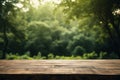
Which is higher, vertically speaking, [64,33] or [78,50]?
[64,33]

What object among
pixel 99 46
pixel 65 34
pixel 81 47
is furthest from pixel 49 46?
pixel 99 46

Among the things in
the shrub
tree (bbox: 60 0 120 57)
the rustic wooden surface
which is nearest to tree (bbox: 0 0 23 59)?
tree (bbox: 60 0 120 57)

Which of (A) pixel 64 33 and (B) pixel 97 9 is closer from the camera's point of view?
(B) pixel 97 9

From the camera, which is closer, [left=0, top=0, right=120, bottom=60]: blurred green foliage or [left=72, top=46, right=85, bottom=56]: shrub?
[left=0, top=0, right=120, bottom=60]: blurred green foliage

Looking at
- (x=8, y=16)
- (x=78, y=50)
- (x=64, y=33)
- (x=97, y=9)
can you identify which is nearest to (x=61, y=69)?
(x=97, y=9)

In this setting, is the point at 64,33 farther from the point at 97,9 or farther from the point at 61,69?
the point at 61,69

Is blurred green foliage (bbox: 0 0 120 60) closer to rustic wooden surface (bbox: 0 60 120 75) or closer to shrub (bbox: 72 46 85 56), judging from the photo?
shrub (bbox: 72 46 85 56)

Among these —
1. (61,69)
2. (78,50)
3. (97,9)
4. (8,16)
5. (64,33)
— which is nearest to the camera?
(61,69)

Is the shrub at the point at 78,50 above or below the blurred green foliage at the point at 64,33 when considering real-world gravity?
below

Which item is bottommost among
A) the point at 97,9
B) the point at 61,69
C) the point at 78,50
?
the point at 61,69

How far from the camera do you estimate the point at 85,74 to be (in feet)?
8.34

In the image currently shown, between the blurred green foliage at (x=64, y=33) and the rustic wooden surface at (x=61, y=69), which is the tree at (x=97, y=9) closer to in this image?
the blurred green foliage at (x=64, y=33)

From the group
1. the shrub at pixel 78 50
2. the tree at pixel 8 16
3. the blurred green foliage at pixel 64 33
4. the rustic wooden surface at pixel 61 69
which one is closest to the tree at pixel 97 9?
the blurred green foliage at pixel 64 33

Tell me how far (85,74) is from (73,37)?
71.2 ft
